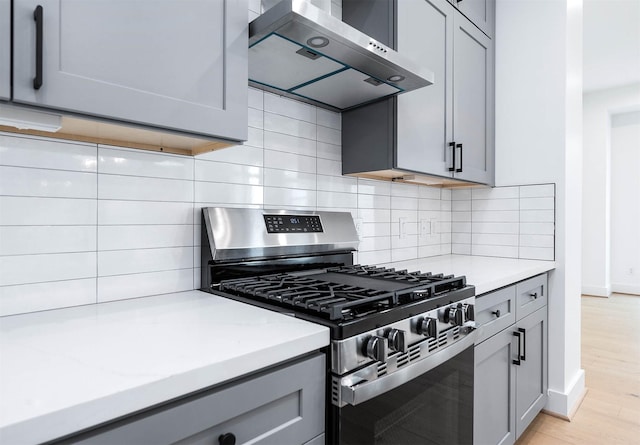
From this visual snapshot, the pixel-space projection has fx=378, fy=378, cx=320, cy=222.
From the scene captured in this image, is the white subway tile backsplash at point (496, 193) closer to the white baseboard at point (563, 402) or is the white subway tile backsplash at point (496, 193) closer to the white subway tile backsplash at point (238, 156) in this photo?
the white baseboard at point (563, 402)

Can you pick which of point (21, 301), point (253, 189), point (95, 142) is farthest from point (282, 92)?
point (21, 301)

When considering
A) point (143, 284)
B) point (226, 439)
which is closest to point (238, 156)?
point (143, 284)

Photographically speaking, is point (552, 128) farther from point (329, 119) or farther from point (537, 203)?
point (329, 119)

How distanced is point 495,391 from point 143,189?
1580 millimetres

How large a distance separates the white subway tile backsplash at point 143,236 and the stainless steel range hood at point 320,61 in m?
0.64

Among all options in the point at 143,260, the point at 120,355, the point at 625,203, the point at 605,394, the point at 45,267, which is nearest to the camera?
the point at 120,355

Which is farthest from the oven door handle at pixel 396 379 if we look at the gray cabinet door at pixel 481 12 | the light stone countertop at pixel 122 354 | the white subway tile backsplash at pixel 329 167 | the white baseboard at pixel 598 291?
the white baseboard at pixel 598 291

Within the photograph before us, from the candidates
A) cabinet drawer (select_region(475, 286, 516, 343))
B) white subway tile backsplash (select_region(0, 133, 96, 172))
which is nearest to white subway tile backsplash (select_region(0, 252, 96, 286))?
white subway tile backsplash (select_region(0, 133, 96, 172))

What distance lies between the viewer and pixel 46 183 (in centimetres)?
102

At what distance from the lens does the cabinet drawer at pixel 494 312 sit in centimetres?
148

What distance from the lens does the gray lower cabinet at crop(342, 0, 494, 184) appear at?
5.53 feet

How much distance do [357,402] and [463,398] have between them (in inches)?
26.6

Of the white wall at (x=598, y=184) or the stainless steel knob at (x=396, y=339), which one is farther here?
the white wall at (x=598, y=184)

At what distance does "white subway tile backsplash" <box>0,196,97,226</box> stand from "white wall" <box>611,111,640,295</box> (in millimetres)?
6452
